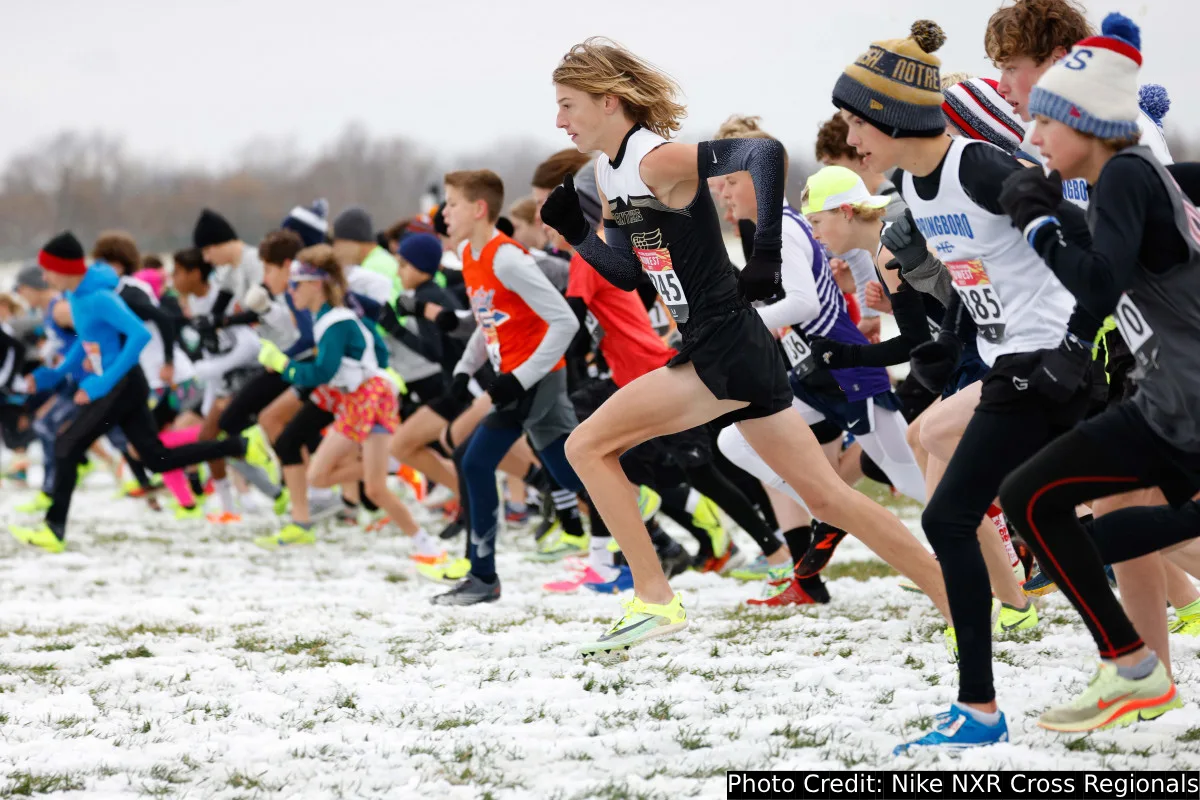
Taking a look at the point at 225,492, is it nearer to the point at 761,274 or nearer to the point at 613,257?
the point at 613,257

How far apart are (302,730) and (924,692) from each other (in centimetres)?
190

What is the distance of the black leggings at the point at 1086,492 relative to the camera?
3189 millimetres

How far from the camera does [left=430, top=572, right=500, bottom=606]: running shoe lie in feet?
20.4

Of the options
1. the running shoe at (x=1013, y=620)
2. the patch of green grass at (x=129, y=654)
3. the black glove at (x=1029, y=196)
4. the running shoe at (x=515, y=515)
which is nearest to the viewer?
the black glove at (x=1029, y=196)

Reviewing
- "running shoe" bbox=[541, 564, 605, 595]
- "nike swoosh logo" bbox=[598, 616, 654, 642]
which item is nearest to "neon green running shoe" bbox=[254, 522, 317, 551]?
"running shoe" bbox=[541, 564, 605, 595]

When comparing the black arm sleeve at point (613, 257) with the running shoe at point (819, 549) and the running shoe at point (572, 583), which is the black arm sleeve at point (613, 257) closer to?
the running shoe at point (819, 549)

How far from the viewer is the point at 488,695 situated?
163 inches

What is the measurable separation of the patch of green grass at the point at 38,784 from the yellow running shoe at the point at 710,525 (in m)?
4.43

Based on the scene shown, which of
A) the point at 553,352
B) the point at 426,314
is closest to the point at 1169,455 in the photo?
the point at 553,352

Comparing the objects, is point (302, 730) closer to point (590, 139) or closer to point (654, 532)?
point (590, 139)

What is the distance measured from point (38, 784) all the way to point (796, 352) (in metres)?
3.68

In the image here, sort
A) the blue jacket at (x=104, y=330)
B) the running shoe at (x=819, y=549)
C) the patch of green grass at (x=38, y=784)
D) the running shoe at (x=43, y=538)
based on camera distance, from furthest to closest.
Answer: the blue jacket at (x=104, y=330) < the running shoe at (x=43, y=538) < the running shoe at (x=819, y=549) < the patch of green grass at (x=38, y=784)

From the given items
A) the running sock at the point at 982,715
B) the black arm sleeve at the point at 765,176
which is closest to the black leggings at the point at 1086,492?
the running sock at the point at 982,715

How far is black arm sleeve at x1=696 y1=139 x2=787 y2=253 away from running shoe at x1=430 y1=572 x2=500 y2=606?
9.44 ft
